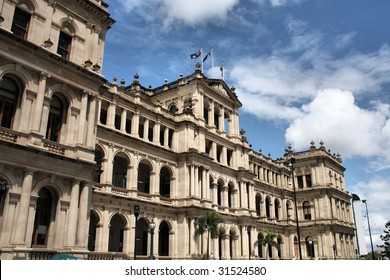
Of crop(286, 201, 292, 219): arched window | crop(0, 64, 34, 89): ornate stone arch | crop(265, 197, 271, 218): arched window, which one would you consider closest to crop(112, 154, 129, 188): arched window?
crop(0, 64, 34, 89): ornate stone arch

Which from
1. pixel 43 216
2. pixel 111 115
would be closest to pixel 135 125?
pixel 111 115

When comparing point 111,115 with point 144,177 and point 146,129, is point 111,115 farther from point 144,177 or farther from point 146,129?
point 144,177

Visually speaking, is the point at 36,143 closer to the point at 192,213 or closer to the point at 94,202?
the point at 94,202

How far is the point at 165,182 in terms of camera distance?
4153 centimetres

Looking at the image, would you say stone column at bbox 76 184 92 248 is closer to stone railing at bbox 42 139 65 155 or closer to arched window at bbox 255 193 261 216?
stone railing at bbox 42 139 65 155

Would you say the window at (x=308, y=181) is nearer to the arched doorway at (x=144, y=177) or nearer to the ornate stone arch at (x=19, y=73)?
the arched doorway at (x=144, y=177)

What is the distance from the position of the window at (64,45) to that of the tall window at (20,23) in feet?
7.09

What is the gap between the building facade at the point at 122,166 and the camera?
758 inches

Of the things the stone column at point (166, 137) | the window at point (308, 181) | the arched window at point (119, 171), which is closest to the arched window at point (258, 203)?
the window at point (308, 181)

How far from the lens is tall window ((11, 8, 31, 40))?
20562 mm

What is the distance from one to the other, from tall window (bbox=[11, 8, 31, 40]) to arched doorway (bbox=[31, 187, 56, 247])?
28.6ft

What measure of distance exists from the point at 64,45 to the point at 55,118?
4.91 metres

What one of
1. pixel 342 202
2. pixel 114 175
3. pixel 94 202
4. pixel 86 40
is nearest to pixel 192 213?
pixel 114 175
